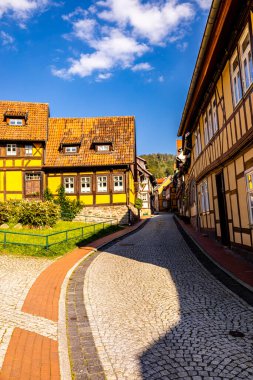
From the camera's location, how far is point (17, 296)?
6.73 m

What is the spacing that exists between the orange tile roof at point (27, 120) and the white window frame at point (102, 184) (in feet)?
18.8

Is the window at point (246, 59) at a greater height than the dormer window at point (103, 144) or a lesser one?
lesser

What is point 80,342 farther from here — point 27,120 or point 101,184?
point 27,120

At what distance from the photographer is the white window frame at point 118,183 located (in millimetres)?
25141

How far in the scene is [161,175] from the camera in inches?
4218

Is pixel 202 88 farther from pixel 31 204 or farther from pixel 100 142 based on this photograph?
A: pixel 100 142

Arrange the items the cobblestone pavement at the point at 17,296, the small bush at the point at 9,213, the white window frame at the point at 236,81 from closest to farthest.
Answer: the cobblestone pavement at the point at 17,296
the white window frame at the point at 236,81
the small bush at the point at 9,213

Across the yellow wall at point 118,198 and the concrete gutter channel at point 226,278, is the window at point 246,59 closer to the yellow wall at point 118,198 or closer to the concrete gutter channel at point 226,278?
the concrete gutter channel at point 226,278

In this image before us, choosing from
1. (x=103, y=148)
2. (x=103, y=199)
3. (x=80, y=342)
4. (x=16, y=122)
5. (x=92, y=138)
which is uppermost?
(x=16, y=122)

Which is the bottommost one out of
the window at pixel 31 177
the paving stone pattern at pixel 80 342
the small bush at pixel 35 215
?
the paving stone pattern at pixel 80 342

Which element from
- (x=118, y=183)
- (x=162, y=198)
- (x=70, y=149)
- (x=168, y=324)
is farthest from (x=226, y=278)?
(x=162, y=198)

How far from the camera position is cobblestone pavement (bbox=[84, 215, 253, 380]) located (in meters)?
3.54

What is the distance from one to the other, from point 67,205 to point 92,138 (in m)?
6.68

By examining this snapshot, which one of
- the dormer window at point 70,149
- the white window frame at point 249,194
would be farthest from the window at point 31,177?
the white window frame at point 249,194
